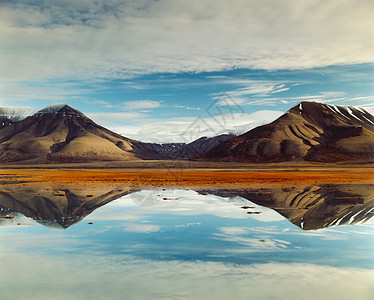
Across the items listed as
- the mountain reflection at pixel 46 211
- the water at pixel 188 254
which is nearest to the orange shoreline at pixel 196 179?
the mountain reflection at pixel 46 211

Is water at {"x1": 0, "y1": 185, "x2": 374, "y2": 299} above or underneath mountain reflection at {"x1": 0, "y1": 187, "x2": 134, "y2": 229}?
underneath

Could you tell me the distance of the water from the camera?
6.50 meters

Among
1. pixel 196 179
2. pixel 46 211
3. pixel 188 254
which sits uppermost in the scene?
pixel 46 211

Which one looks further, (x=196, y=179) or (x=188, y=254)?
(x=196, y=179)

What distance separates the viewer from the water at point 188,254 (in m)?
6.50

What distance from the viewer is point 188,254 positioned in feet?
28.9

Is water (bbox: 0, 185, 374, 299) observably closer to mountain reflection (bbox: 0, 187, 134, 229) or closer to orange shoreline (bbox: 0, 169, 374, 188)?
mountain reflection (bbox: 0, 187, 134, 229)

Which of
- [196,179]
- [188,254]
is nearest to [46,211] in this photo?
[188,254]

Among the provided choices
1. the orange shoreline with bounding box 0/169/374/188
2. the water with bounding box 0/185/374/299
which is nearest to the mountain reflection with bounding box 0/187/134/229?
the water with bounding box 0/185/374/299

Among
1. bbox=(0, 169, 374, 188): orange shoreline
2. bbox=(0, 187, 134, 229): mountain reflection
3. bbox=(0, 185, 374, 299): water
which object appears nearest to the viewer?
bbox=(0, 185, 374, 299): water

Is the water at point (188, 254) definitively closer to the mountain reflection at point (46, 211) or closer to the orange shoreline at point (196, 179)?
the mountain reflection at point (46, 211)

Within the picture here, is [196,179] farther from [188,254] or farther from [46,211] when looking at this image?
[188,254]

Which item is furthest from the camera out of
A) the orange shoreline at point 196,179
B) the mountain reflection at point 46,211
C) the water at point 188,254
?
the orange shoreline at point 196,179

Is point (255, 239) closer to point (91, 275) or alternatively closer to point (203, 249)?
point (203, 249)
